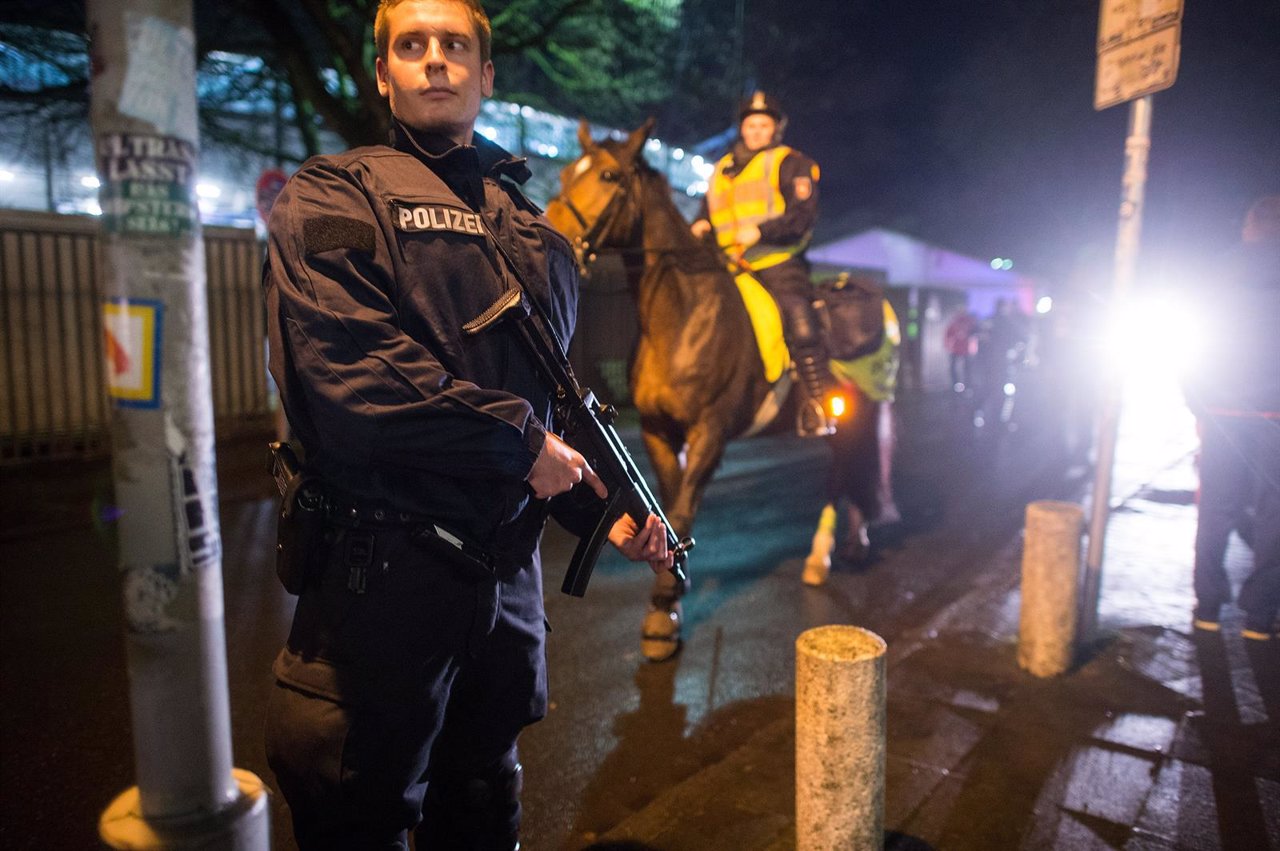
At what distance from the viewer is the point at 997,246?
130 ft

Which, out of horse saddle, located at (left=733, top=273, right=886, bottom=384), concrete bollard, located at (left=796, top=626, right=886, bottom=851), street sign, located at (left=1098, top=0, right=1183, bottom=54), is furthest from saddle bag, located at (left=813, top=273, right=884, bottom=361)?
concrete bollard, located at (left=796, top=626, right=886, bottom=851)

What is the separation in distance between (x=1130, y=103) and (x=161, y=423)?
4600 millimetres

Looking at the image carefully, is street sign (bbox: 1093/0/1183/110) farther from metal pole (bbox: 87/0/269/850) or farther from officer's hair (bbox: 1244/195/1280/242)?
metal pole (bbox: 87/0/269/850)

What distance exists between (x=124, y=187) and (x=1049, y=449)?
12577 mm

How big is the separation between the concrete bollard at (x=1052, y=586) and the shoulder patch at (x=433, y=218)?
3376mm

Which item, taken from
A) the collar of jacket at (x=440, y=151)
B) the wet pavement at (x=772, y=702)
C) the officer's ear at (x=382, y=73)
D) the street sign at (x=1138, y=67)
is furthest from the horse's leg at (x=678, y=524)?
the officer's ear at (x=382, y=73)

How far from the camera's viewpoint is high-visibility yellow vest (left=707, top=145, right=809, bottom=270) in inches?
206

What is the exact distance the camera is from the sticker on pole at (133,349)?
1424mm

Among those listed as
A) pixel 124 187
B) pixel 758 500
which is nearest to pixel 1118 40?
pixel 124 187

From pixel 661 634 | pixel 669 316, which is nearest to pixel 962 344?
pixel 669 316

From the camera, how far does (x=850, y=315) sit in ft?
19.2

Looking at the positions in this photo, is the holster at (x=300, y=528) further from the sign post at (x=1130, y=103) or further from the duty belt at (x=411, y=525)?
the sign post at (x=1130, y=103)

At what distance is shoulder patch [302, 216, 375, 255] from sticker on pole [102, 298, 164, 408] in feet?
0.93

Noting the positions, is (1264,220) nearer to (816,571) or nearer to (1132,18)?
(1132,18)
